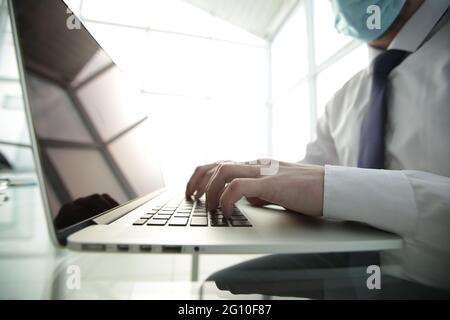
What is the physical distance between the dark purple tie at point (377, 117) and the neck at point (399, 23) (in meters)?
0.10

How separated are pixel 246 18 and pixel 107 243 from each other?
9.85 feet

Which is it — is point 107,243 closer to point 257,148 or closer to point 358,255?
point 358,255

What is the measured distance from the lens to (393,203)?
0.27m

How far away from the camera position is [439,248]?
11.3 inches

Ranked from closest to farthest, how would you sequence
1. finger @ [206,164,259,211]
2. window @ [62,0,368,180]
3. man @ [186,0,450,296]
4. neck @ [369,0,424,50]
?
man @ [186,0,450,296]
finger @ [206,164,259,211]
neck @ [369,0,424,50]
window @ [62,0,368,180]

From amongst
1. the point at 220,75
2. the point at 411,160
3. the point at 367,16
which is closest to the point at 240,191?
the point at 411,160

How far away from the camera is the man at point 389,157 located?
0.28m

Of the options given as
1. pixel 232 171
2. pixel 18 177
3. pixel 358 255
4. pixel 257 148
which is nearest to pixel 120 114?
pixel 18 177

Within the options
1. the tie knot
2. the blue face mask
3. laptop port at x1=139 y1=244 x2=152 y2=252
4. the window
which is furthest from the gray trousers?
the window

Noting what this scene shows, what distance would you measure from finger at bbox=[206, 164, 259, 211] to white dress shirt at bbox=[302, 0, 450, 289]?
14 cm

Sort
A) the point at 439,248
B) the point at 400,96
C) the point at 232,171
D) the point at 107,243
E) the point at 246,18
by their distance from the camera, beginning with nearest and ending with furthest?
1. the point at 107,243
2. the point at 439,248
3. the point at 232,171
4. the point at 400,96
5. the point at 246,18

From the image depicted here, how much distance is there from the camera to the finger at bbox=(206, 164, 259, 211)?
38 cm

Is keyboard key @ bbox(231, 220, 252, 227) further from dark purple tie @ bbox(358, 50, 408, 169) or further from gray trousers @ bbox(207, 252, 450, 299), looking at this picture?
dark purple tie @ bbox(358, 50, 408, 169)

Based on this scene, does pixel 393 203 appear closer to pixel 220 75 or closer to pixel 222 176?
pixel 222 176
